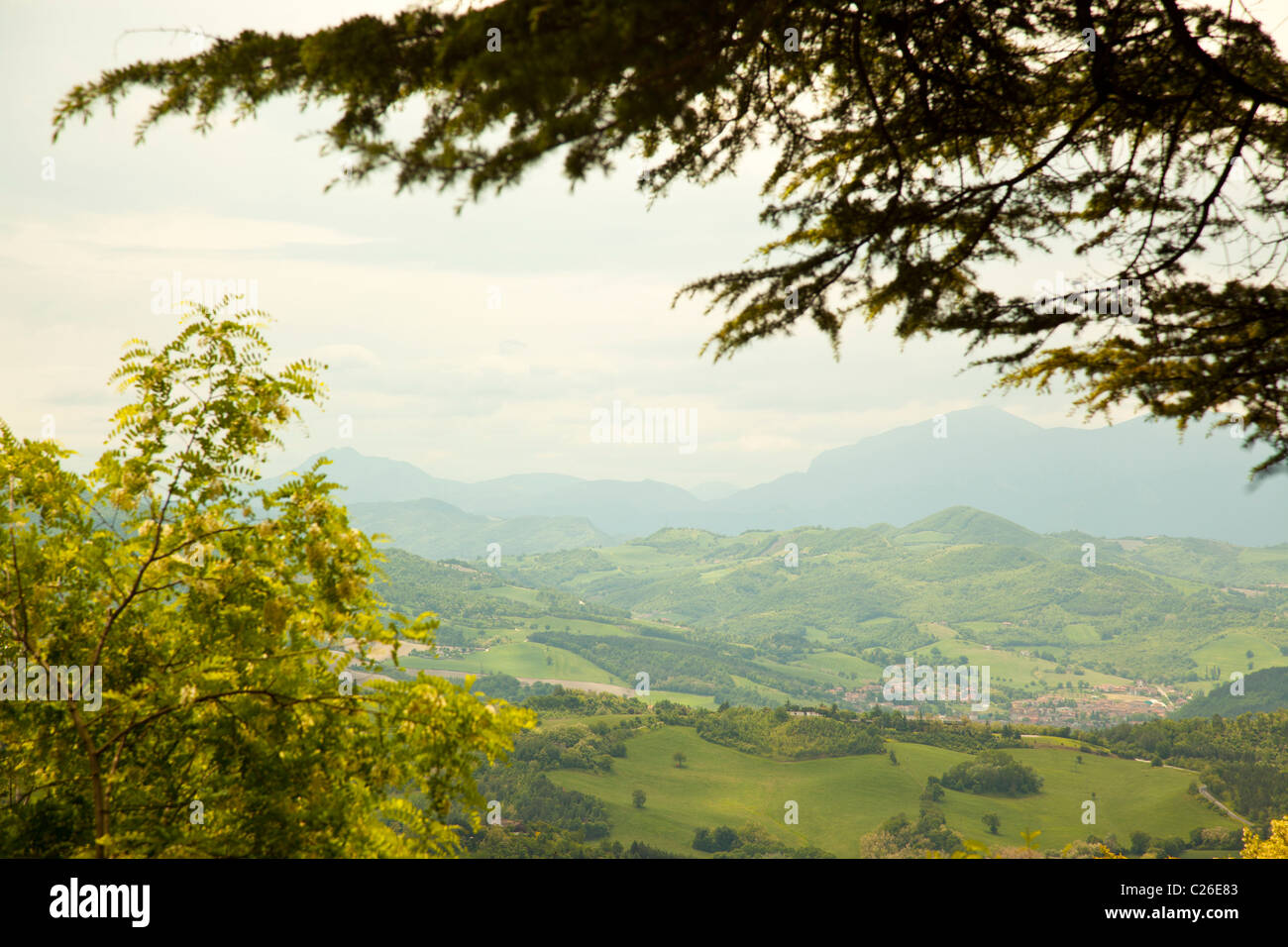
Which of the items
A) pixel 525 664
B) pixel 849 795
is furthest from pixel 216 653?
pixel 525 664

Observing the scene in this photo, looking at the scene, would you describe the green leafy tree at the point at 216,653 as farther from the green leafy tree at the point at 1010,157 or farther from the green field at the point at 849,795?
the green field at the point at 849,795

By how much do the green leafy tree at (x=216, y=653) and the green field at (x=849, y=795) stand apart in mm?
67242

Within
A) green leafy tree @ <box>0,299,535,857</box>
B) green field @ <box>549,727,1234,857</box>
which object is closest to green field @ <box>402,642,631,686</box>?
green field @ <box>549,727,1234,857</box>

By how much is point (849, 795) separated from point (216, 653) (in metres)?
84.4

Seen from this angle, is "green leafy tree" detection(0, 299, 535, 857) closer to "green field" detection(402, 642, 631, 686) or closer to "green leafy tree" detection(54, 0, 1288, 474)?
"green leafy tree" detection(54, 0, 1288, 474)

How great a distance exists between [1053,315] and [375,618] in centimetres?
463

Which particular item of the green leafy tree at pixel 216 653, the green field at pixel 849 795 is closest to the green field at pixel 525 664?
the green field at pixel 849 795

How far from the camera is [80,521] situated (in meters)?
4.35

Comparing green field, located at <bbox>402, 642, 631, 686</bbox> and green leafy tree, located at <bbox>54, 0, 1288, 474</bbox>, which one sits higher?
green leafy tree, located at <bbox>54, 0, 1288, 474</bbox>

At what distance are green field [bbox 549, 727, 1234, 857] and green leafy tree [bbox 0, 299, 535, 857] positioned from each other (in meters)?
67.2

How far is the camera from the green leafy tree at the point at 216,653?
12.3 ft

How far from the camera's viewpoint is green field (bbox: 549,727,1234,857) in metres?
68.2
